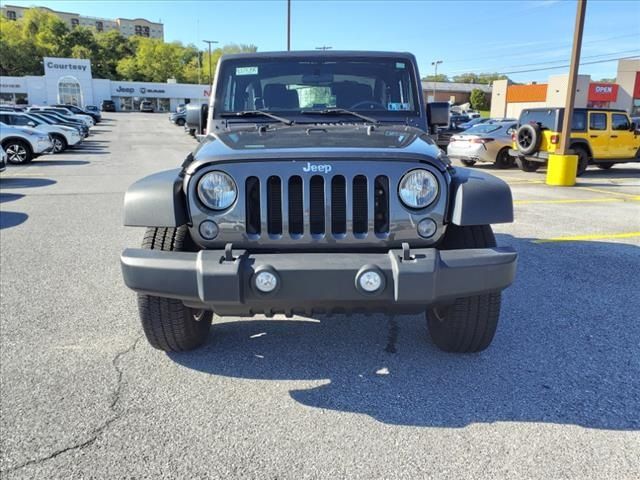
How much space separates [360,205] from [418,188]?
1.02 ft

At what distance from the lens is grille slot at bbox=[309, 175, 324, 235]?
2602mm

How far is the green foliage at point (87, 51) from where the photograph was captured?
302 feet

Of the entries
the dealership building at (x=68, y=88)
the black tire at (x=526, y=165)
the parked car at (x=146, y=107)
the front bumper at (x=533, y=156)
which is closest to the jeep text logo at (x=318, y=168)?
the front bumper at (x=533, y=156)

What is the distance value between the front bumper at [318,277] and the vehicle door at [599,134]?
13212 mm

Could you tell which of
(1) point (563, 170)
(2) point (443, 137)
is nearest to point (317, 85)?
(2) point (443, 137)

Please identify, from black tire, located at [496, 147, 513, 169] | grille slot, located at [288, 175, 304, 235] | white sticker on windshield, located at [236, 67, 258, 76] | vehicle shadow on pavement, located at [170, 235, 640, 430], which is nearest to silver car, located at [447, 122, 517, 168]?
black tire, located at [496, 147, 513, 169]

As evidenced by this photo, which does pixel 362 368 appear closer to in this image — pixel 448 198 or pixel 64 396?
pixel 448 198

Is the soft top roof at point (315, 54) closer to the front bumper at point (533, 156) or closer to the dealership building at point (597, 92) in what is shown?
the front bumper at point (533, 156)

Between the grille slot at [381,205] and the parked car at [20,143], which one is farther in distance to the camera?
the parked car at [20,143]

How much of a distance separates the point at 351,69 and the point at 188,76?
124126mm

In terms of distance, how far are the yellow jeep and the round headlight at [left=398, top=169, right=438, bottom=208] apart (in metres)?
11.4

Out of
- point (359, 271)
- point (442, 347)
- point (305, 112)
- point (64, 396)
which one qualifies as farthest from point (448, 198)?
point (64, 396)

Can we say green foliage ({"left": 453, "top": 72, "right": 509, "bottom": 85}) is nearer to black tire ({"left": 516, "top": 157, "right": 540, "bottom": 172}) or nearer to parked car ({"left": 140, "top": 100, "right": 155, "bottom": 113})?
parked car ({"left": 140, "top": 100, "right": 155, "bottom": 113})

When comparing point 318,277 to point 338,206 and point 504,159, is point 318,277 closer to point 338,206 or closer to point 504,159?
point 338,206
